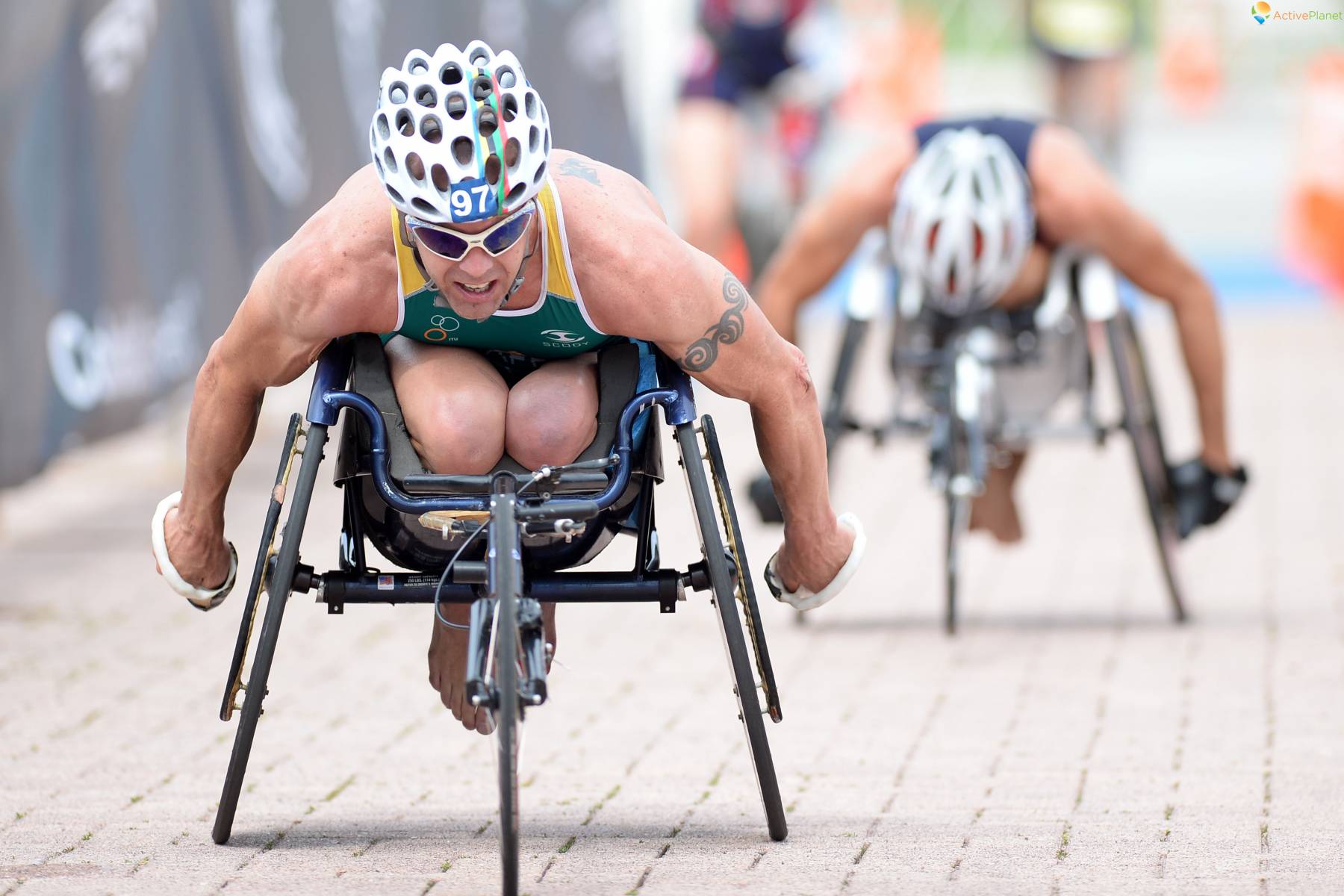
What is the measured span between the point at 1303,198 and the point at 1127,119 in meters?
2.01

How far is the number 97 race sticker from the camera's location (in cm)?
367

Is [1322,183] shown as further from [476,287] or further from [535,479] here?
[476,287]

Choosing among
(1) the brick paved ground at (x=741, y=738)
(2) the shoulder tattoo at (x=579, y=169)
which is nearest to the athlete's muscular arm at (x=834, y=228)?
(1) the brick paved ground at (x=741, y=738)

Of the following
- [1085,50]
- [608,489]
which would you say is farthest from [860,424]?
[1085,50]

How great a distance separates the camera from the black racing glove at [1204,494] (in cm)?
716

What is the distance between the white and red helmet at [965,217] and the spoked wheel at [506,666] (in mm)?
3209

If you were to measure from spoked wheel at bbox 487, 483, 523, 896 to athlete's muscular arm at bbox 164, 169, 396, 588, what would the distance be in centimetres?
44

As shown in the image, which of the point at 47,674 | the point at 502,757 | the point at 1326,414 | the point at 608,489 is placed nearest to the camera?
the point at 502,757

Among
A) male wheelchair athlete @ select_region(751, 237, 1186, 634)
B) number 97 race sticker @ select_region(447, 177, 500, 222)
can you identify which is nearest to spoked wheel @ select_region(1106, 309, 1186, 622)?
male wheelchair athlete @ select_region(751, 237, 1186, 634)

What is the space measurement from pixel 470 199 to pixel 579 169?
1.43ft

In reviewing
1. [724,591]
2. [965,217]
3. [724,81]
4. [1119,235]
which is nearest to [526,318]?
[724,591]

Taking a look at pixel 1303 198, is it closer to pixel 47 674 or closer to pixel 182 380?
pixel 182 380

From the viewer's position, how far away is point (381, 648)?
691 cm

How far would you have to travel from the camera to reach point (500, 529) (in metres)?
3.87
